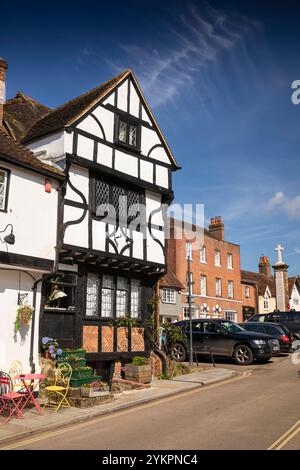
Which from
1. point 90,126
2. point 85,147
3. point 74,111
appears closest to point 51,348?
point 85,147

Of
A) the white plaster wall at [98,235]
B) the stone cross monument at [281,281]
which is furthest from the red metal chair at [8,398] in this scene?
the stone cross monument at [281,281]

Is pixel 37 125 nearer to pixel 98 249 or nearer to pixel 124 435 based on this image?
pixel 98 249

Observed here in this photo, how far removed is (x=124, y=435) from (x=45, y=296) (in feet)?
19.5

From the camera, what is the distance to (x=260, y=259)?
193 feet

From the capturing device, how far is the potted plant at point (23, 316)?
39.9ft

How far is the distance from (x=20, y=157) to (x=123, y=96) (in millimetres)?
5411

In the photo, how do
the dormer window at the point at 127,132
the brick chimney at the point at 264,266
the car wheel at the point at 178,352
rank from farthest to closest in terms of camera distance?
the brick chimney at the point at 264,266 → the car wheel at the point at 178,352 → the dormer window at the point at 127,132

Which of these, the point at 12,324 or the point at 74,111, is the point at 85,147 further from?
the point at 12,324

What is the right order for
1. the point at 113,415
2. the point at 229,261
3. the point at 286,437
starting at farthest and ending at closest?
the point at 229,261 → the point at 113,415 → the point at 286,437

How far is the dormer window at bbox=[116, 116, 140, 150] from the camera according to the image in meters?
16.4

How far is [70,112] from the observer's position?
15703mm

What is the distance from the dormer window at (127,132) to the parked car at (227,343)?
26.5ft

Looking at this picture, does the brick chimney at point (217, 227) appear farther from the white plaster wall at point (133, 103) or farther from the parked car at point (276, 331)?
the white plaster wall at point (133, 103)
